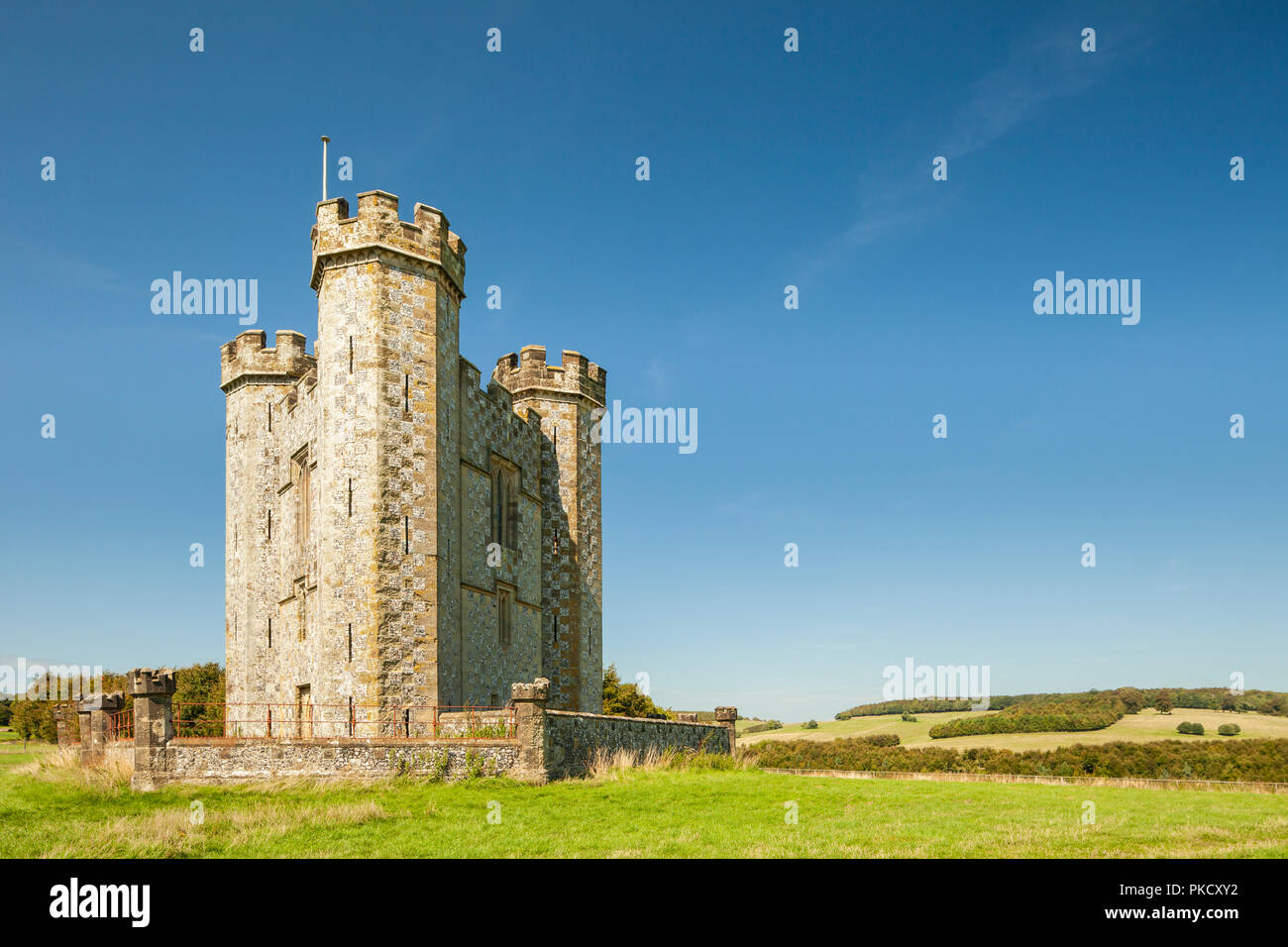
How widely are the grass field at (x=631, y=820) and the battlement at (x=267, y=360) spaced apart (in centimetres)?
1627

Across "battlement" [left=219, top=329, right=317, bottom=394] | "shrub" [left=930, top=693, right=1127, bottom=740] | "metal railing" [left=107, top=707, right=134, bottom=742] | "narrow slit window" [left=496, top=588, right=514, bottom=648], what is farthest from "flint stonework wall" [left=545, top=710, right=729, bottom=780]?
"shrub" [left=930, top=693, right=1127, bottom=740]

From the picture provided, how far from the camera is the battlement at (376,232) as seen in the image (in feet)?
88.8

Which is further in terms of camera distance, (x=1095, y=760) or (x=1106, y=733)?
(x=1106, y=733)

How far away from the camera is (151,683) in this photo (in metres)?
20.6

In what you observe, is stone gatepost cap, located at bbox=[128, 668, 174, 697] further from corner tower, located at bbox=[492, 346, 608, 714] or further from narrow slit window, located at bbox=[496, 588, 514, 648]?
corner tower, located at bbox=[492, 346, 608, 714]

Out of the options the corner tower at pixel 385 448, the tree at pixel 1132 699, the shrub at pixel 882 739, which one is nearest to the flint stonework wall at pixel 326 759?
the corner tower at pixel 385 448

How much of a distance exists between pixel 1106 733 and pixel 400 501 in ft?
186

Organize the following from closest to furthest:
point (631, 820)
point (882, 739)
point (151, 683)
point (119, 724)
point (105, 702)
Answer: point (631, 820) < point (151, 683) < point (119, 724) < point (105, 702) < point (882, 739)

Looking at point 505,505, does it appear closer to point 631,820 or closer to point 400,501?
point 400,501

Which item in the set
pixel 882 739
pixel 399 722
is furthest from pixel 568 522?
pixel 882 739

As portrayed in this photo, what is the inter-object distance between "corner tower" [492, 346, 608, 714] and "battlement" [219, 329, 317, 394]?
24.0 feet

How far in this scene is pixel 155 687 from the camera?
2066 cm

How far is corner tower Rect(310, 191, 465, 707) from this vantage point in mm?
25594
